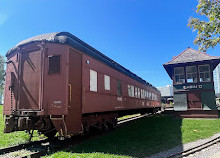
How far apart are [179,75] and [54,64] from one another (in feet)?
43.9

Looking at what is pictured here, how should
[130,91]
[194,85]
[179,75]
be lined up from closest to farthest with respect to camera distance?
[130,91] < [194,85] < [179,75]

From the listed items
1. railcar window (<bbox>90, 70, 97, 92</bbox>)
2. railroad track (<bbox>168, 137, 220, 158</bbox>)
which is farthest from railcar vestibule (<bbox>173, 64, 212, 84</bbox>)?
railcar window (<bbox>90, 70, 97, 92</bbox>)

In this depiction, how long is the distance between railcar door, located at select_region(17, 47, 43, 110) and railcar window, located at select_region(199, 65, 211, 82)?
561 inches

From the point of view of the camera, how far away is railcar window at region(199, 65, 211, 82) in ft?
50.7

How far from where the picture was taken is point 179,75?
16.4 m

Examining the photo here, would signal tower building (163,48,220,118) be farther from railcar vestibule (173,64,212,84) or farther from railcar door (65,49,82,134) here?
railcar door (65,49,82,134)

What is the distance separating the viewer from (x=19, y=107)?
21.2ft

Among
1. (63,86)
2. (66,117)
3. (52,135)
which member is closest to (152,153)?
(66,117)

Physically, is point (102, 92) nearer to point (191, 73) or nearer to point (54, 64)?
point (54, 64)

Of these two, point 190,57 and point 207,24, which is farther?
point 190,57

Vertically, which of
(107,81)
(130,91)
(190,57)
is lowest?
(130,91)

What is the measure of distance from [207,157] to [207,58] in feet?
40.0

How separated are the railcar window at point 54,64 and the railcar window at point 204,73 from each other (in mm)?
13796

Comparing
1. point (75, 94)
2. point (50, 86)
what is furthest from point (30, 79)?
point (75, 94)
